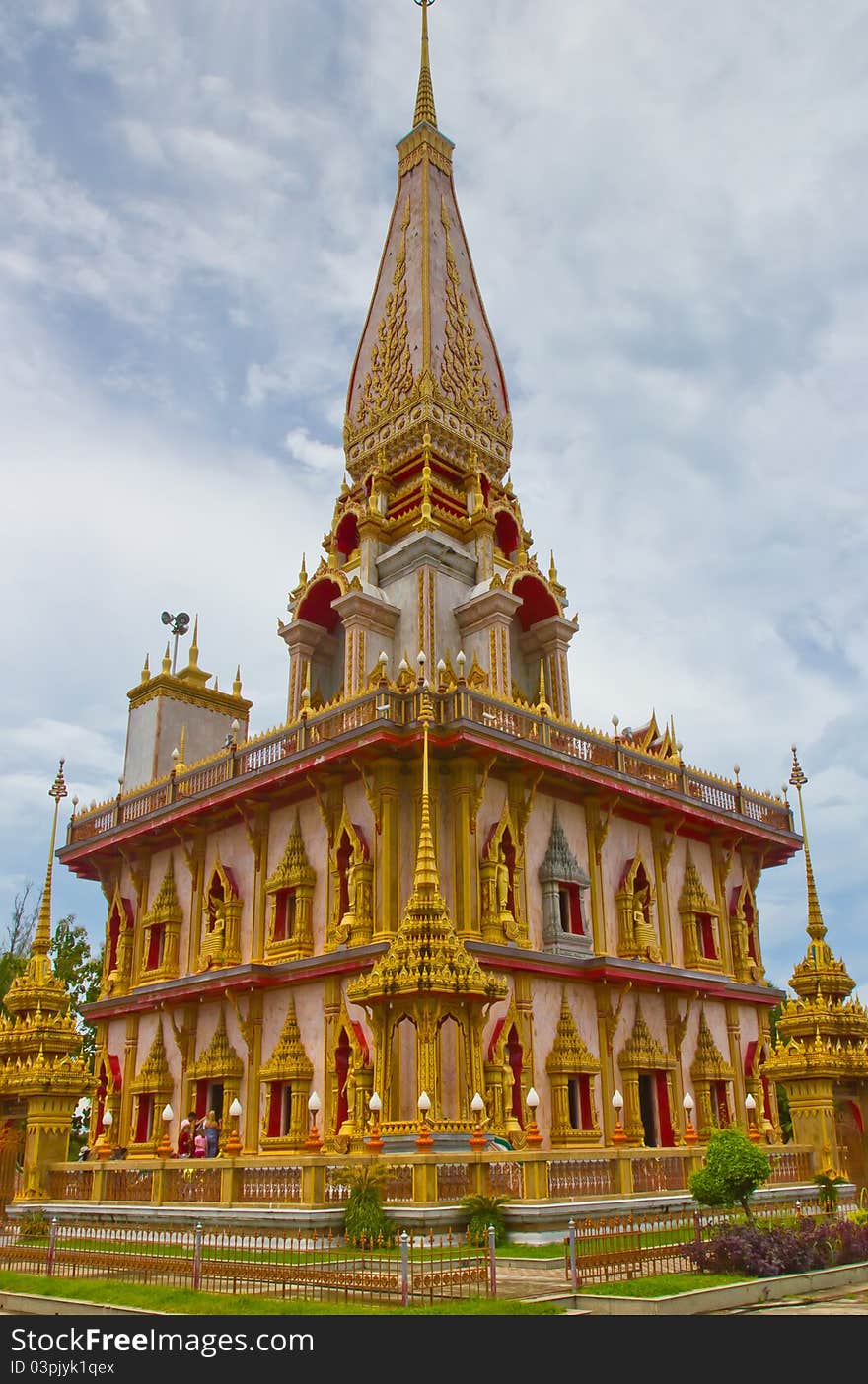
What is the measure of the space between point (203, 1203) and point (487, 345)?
28.3 m

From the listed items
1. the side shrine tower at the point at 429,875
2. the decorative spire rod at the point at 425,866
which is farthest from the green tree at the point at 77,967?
the decorative spire rod at the point at 425,866

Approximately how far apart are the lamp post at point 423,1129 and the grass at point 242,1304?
4.70 meters

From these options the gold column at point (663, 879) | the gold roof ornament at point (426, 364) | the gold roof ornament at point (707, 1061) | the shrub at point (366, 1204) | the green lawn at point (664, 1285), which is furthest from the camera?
the gold roof ornament at point (426, 364)

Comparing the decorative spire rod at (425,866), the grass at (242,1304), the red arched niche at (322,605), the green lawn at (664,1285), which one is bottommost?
the grass at (242,1304)

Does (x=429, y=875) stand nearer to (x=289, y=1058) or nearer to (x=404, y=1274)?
(x=289, y=1058)

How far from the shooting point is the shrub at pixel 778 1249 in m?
13.3

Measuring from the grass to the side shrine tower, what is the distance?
4353mm

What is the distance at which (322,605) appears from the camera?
113 ft

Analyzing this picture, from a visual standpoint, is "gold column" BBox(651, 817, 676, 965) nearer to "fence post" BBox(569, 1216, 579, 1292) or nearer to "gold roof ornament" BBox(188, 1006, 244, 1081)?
"gold roof ornament" BBox(188, 1006, 244, 1081)

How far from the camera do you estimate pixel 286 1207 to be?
16.5m

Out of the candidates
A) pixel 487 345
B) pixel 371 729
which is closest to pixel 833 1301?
pixel 371 729

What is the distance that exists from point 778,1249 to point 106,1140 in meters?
21.4

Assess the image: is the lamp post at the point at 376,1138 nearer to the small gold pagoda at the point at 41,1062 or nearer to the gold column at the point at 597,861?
the small gold pagoda at the point at 41,1062
